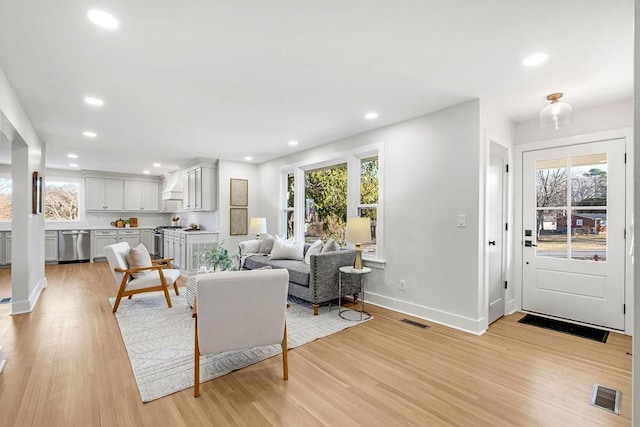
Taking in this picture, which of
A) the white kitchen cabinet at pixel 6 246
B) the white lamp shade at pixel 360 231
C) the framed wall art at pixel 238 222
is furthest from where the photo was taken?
the white kitchen cabinet at pixel 6 246

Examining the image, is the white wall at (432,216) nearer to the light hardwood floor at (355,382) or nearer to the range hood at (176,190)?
the light hardwood floor at (355,382)

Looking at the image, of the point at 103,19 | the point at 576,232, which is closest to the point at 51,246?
the point at 103,19

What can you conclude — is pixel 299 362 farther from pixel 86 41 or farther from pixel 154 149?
pixel 154 149

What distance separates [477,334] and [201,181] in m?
5.64

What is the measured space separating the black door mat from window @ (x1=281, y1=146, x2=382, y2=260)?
192 centimetres

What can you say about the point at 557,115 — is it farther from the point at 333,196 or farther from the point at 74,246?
the point at 74,246

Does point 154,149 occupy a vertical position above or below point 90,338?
above

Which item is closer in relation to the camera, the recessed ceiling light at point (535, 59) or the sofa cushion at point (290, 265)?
the recessed ceiling light at point (535, 59)

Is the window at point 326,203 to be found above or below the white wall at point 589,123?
below

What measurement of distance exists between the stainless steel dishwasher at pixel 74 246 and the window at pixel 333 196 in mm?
5494

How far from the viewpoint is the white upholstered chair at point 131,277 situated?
12.9ft

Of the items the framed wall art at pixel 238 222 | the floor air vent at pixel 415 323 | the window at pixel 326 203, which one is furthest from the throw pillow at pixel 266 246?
the floor air vent at pixel 415 323

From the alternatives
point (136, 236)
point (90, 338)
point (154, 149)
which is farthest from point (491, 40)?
point (136, 236)

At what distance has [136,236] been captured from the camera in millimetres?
8719
